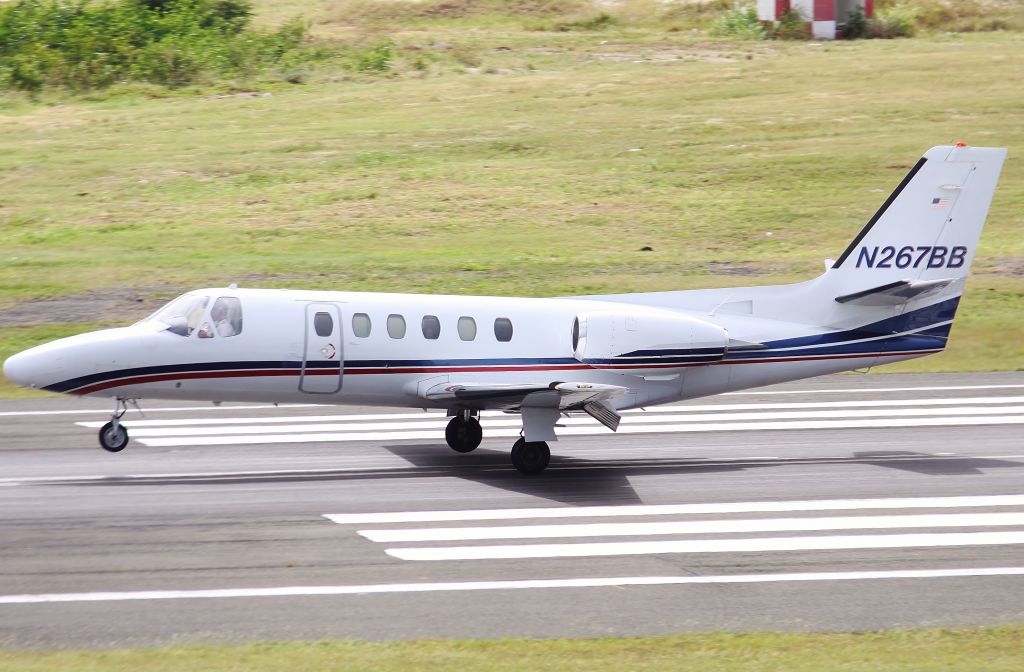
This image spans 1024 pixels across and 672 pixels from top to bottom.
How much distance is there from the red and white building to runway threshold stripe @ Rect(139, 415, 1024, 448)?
126ft

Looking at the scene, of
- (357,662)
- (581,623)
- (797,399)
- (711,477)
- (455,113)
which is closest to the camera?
(357,662)

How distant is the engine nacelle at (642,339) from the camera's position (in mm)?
18688

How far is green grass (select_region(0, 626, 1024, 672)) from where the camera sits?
36.2ft

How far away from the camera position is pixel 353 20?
62.6 metres

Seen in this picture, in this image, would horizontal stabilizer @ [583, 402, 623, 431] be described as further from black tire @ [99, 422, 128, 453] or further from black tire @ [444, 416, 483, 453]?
black tire @ [99, 422, 128, 453]

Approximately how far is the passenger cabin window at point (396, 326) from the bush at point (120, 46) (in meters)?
34.9

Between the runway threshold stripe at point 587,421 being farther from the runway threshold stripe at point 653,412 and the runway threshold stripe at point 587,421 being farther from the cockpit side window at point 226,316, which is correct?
the cockpit side window at point 226,316

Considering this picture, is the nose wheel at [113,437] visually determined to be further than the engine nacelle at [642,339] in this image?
No

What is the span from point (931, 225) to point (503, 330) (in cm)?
683

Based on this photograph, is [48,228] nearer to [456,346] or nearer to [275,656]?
[456,346]

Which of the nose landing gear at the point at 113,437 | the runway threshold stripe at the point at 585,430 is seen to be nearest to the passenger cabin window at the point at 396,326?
the runway threshold stripe at the point at 585,430

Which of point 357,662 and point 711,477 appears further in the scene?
point 711,477

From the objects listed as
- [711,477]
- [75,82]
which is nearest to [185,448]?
[711,477]

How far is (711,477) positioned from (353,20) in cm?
4865
